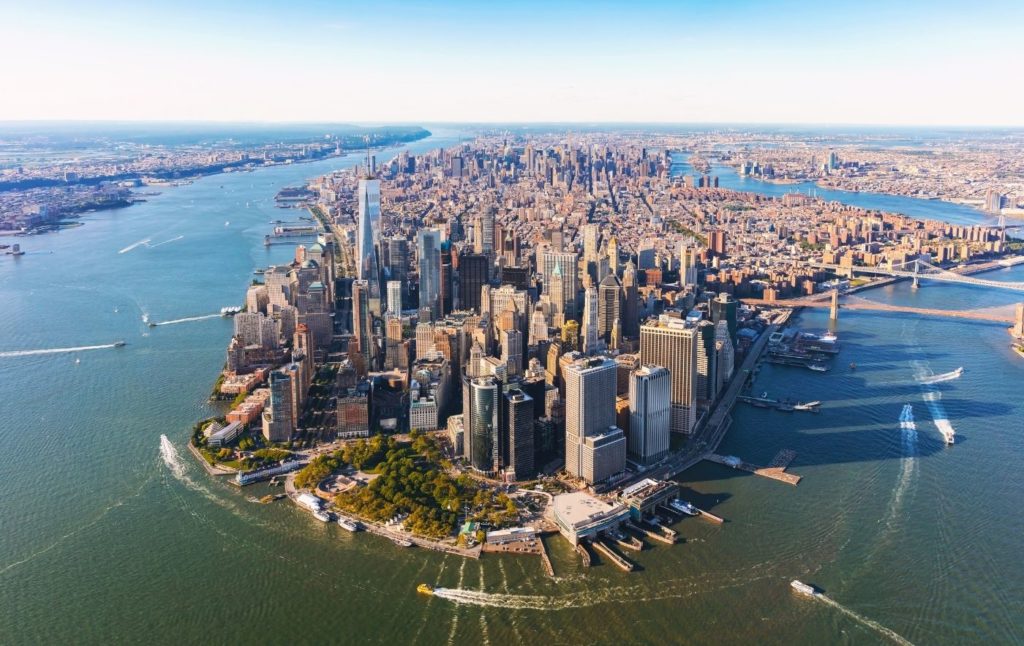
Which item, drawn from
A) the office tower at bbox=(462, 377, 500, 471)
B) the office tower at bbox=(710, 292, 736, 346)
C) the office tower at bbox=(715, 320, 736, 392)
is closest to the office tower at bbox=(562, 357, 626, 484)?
the office tower at bbox=(462, 377, 500, 471)

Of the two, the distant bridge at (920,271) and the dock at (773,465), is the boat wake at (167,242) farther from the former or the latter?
the dock at (773,465)

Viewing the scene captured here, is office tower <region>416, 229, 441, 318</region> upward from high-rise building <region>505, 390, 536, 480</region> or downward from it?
upward

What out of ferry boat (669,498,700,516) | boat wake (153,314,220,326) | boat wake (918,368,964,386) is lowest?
ferry boat (669,498,700,516)

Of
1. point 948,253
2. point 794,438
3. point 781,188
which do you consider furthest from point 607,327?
point 781,188

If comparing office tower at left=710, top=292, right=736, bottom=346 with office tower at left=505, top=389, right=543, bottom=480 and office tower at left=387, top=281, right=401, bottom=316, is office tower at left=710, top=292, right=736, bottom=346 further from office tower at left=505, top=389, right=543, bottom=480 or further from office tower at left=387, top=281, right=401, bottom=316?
office tower at left=387, top=281, right=401, bottom=316

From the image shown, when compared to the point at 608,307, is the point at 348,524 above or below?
below

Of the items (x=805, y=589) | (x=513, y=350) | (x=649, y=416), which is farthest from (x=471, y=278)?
(x=805, y=589)

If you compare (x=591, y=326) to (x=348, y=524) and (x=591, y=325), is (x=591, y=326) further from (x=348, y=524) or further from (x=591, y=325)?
(x=348, y=524)
